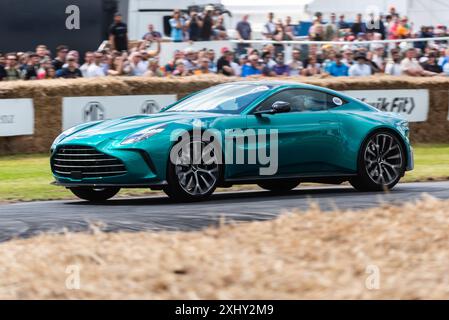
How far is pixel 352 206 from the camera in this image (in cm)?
1139

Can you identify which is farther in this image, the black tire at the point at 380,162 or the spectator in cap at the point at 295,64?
the spectator in cap at the point at 295,64

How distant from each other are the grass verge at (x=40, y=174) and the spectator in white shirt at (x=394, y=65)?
9.12 ft

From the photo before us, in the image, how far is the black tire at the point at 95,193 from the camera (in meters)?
12.8

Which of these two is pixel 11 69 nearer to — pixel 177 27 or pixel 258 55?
pixel 177 27

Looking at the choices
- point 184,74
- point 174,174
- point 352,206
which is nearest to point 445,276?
point 352,206

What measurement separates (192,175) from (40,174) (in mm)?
5098

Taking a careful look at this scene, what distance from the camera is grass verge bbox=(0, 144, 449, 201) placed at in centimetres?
1393

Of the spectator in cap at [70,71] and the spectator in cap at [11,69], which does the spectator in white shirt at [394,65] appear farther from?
the spectator in cap at [11,69]

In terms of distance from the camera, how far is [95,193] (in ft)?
42.5

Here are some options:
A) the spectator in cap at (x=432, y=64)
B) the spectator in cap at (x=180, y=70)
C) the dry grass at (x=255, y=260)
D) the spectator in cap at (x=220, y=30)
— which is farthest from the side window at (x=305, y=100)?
the spectator in cap at (x=432, y=64)

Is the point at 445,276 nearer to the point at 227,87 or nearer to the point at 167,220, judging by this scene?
the point at 167,220

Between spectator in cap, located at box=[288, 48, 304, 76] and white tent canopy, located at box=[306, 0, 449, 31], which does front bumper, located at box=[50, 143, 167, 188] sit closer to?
spectator in cap, located at box=[288, 48, 304, 76]

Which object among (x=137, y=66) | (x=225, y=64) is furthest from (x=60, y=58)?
(x=225, y=64)
